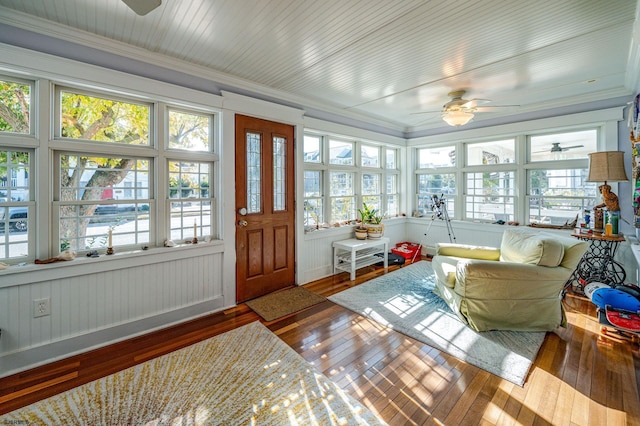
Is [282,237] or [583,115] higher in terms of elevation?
[583,115]

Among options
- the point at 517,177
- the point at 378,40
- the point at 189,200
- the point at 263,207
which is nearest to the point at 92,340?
the point at 189,200

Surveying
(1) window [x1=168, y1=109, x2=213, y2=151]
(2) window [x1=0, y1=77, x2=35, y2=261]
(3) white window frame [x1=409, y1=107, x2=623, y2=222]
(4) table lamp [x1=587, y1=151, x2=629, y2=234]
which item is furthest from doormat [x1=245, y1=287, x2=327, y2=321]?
(4) table lamp [x1=587, y1=151, x2=629, y2=234]

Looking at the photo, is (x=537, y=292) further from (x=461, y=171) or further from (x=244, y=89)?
(x=244, y=89)

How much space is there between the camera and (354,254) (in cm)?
415

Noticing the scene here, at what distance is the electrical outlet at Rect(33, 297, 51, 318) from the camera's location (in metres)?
2.19

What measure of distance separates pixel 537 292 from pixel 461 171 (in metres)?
2.98

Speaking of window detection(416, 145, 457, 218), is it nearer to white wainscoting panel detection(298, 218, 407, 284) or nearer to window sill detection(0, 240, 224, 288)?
white wainscoting panel detection(298, 218, 407, 284)

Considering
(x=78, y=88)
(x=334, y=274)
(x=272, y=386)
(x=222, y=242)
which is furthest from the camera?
(x=334, y=274)

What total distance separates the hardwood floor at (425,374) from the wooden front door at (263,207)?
2.50ft

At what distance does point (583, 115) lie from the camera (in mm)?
3748

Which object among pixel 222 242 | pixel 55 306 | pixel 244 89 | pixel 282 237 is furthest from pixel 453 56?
pixel 55 306

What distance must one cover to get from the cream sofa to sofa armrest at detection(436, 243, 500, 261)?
0.49m

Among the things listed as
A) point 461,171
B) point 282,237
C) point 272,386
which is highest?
point 461,171

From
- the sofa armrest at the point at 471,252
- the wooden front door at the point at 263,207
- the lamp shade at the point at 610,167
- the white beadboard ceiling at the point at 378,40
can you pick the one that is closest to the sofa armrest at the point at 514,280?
the sofa armrest at the point at 471,252
